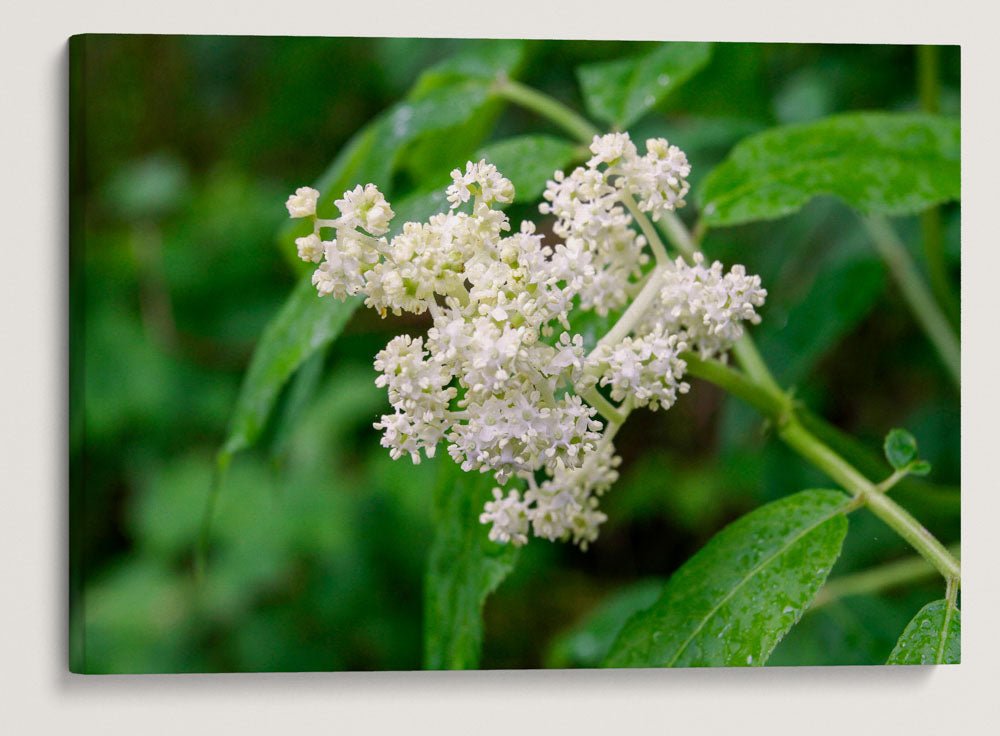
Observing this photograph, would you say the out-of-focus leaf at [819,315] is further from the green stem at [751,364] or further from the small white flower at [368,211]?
the small white flower at [368,211]

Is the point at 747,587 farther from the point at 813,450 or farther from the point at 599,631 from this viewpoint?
the point at 599,631

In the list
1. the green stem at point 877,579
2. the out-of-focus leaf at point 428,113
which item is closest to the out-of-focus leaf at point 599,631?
the green stem at point 877,579

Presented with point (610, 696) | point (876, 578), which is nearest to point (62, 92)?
point (610, 696)

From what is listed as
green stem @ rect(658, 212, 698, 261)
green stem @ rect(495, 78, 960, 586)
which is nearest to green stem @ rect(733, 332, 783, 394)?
green stem @ rect(495, 78, 960, 586)

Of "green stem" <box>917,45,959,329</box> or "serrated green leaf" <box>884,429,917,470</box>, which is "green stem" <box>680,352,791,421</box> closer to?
"serrated green leaf" <box>884,429,917,470</box>

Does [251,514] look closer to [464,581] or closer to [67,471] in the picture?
[67,471]

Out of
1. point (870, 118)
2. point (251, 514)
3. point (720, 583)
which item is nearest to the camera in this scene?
point (720, 583)
